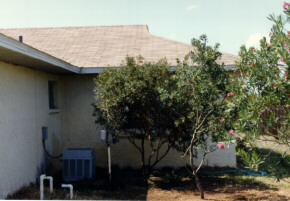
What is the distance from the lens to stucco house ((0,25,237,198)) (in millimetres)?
6266

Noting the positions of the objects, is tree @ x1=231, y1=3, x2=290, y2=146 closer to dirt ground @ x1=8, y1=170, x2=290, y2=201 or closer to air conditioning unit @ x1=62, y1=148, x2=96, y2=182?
dirt ground @ x1=8, y1=170, x2=290, y2=201

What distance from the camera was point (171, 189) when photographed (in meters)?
7.30

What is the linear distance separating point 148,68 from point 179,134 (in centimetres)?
174

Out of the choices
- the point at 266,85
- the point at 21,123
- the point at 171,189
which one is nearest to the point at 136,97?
the point at 171,189

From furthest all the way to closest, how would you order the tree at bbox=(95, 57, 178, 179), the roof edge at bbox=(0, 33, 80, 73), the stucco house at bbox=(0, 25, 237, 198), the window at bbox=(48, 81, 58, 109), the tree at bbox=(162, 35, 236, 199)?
1. the window at bbox=(48, 81, 58, 109)
2. the tree at bbox=(95, 57, 178, 179)
3. the stucco house at bbox=(0, 25, 237, 198)
4. the tree at bbox=(162, 35, 236, 199)
5. the roof edge at bbox=(0, 33, 80, 73)

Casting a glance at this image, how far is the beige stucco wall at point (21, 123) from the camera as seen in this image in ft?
20.1

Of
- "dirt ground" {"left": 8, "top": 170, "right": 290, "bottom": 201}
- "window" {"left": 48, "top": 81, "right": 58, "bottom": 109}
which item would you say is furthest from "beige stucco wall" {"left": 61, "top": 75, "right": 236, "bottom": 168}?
"dirt ground" {"left": 8, "top": 170, "right": 290, "bottom": 201}

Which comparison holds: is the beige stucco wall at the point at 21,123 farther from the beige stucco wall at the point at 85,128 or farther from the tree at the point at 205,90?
the tree at the point at 205,90

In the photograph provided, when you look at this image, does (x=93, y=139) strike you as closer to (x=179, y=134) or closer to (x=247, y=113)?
(x=179, y=134)

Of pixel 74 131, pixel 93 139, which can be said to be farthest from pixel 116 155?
pixel 74 131

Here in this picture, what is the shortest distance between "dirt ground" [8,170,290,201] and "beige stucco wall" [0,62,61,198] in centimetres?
41

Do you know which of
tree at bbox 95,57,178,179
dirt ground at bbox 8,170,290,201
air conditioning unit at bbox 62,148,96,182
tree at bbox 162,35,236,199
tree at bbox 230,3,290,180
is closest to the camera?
tree at bbox 230,3,290,180

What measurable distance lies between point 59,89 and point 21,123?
268 centimetres

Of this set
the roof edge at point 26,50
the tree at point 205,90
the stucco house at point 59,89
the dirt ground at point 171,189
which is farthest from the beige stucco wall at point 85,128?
the tree at point 205,90
